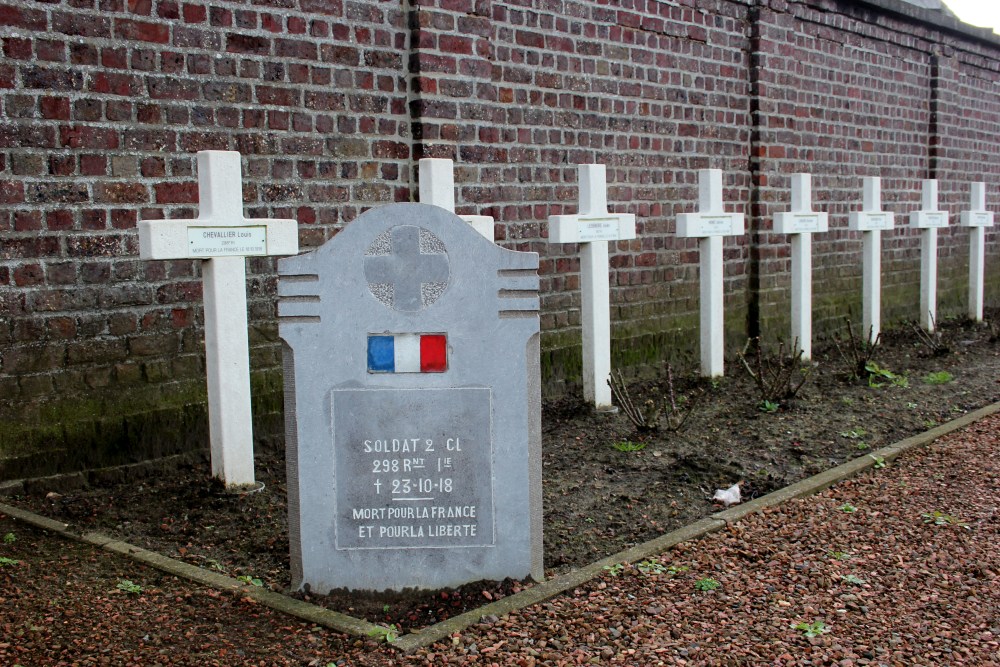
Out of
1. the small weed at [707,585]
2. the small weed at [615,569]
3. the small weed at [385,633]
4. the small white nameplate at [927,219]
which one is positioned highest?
the small white nameplate at [927,219]

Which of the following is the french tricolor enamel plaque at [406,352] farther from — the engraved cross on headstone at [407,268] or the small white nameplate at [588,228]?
the small white nameplate at [588,228]

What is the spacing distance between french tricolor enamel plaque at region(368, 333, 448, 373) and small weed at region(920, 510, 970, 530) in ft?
7.92

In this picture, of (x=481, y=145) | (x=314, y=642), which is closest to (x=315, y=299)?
(x=314, y=642)

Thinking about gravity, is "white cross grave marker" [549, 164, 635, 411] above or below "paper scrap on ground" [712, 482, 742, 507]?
above

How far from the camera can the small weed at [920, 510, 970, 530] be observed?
4.59 m

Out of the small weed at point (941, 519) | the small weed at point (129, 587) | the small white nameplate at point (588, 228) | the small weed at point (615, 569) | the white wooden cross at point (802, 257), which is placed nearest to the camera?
the small weed at point (129, 587)

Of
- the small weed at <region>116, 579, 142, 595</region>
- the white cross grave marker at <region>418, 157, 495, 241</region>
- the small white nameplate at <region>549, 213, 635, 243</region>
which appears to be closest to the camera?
the small weed at <region>116, 579, 142, 595</region>

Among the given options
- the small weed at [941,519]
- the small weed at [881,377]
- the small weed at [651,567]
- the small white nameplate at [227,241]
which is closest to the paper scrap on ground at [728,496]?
the small weed at [941,519]

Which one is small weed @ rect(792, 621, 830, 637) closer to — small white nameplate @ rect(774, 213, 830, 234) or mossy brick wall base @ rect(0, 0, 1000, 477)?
mossy brick wall base @ rect(0, 0, 1000, 477)

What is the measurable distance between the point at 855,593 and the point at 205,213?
9.97 feet

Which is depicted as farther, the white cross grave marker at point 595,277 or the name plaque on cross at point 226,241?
the white cross grave marker at point 595,277

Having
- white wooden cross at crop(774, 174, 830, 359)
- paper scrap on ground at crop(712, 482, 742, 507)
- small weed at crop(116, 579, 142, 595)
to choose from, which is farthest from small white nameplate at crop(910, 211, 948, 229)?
small weed at crop(116, 579, 142, 595)

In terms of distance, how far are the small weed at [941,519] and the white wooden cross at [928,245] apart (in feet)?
20.0

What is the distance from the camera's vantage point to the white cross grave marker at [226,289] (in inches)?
184
